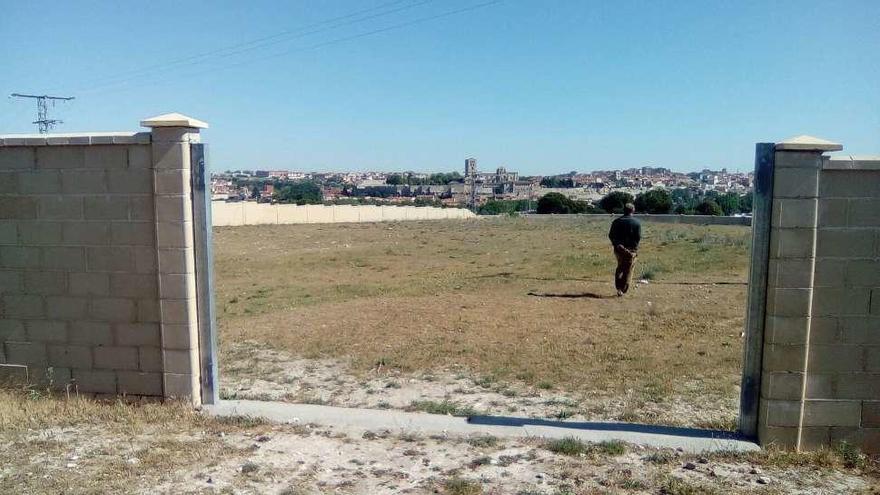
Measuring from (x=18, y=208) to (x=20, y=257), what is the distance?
451 millimetres

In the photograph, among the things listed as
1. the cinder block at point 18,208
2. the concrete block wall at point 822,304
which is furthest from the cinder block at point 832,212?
the cinder block at point 18,208

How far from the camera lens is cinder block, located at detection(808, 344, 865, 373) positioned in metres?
4.97

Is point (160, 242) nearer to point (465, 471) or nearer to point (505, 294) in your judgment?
point (465, 471)

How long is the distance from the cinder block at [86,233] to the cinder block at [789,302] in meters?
5.59

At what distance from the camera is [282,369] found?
7.69 metres

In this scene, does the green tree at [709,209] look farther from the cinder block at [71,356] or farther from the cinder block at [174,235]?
the cinder block at [71,356]

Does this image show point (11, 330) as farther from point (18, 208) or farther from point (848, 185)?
point (848, 185)

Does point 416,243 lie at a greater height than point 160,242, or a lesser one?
lesser

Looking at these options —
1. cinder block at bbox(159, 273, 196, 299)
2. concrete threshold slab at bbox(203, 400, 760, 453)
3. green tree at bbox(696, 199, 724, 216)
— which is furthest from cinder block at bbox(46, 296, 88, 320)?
green tree at bbox(696, 199, 724, 216)

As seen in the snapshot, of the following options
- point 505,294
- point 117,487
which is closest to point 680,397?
point 117,487

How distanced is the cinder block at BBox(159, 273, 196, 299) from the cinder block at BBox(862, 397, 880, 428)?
18.2 feet

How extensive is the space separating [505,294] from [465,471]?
8.66 m

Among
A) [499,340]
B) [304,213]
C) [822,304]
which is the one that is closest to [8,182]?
[499,340]

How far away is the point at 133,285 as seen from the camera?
5730mm
